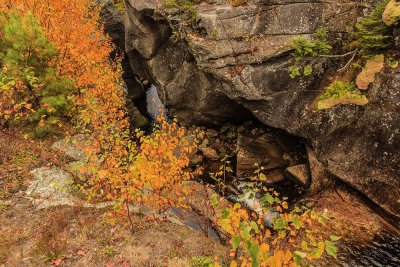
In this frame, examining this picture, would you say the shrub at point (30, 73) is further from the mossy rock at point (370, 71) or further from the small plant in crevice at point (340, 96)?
the mossy rock at point (370, 71)

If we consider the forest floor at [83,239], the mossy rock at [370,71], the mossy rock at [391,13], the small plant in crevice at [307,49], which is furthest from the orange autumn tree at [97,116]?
the mossy rock at [391,13]

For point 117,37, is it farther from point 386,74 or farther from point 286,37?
point 386,74

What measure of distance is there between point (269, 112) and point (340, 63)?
180 inches

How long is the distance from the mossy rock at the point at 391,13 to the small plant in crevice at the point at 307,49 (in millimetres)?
2708

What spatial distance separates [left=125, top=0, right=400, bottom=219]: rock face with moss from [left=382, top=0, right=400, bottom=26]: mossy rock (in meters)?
2.14

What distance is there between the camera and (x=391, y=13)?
13922 millimetres

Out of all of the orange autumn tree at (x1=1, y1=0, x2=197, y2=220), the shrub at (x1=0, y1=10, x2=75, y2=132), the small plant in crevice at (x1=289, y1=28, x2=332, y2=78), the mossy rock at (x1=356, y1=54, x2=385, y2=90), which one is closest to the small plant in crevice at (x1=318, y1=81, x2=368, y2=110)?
the mossy rock at (x1=356, y1=54, x2=385, y2=90)

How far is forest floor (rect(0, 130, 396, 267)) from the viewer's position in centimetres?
1189

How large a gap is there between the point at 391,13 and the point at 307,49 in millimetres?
3890

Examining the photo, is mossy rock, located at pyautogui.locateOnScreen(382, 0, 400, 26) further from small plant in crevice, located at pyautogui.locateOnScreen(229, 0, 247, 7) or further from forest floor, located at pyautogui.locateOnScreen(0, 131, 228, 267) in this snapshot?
forest floor, located at pyautogui.locateOnScreen(0, 131, 228, 267)

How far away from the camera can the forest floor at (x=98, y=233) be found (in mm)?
11891

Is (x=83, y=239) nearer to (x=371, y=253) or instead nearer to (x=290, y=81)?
(x=371, y=253)

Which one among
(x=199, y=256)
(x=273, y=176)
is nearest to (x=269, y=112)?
(x=273, y=176)

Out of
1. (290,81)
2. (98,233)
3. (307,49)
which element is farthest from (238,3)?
(98,233)
